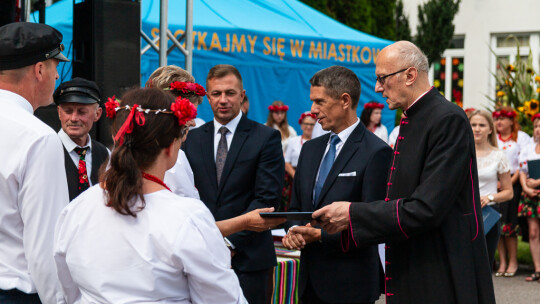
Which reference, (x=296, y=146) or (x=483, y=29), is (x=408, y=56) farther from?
(x=483, y=29)

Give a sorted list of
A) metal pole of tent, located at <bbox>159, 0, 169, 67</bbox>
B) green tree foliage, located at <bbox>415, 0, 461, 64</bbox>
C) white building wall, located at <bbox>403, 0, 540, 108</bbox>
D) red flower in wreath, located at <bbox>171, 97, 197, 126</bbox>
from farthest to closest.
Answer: white building wall, located at <bbox>403, 0, 540, 108</bbox>
green tree foliage, located at <bbox>415, 0, 461, 64</bbox>
metal pole of tent, located at <bbox>159, 0, 169, 67</bbox>
red flower in wreath, located at <bbox>171, 97, 197, 126</bbox>

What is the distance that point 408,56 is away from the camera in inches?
125

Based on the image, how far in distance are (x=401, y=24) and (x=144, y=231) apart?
19.1 metres

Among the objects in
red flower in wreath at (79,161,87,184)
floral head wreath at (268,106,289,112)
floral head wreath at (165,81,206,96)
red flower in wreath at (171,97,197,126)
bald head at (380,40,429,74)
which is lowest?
red flower in wreath at (79,161,87,184)

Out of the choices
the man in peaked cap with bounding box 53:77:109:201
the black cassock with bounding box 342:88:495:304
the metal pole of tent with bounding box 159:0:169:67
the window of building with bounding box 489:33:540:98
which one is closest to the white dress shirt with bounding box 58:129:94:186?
the man in peaked cap with bounding box 53:77:109:201

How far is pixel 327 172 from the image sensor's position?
3.74 m

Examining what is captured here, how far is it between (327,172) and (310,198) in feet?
0.54

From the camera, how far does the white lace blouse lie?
7305 millimetres

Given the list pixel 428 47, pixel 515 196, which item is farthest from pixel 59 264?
pixel 428 47

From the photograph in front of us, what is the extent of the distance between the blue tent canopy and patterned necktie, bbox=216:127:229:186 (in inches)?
182

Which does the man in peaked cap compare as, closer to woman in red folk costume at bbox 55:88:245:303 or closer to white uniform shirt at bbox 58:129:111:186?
white uniform shirt at bbox 58:129:111:186

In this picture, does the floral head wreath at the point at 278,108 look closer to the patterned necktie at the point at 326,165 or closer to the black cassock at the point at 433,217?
the patterned necktie at the point at 326,165

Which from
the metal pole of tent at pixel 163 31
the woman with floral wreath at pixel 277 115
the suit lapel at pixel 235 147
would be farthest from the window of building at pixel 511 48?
the suit lapel at pixel 235 147

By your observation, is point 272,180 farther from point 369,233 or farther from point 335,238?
point 369,233
